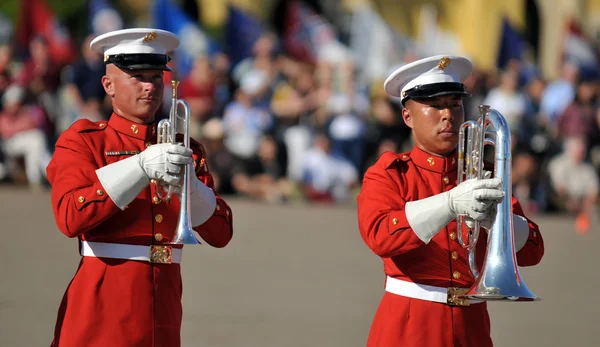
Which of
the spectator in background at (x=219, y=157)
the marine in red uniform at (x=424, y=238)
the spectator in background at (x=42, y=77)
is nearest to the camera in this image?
the marine in red uniform at (x=424, y=238)

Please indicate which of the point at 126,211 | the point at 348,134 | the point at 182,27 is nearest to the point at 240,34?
the point at 182,27

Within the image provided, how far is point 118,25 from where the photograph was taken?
18.6m

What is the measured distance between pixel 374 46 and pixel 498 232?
47.8ft

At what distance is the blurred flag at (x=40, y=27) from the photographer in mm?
18188

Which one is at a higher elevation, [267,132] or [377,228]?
[267,132]

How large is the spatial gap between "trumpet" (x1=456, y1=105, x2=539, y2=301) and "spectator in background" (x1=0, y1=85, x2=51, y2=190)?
12.4 m

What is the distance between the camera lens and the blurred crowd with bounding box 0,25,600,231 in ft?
53.3

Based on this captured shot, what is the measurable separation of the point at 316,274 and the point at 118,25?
8.36m

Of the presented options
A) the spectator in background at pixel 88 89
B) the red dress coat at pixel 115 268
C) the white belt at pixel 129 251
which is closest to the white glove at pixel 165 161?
the red dress coat at pixel 115 268

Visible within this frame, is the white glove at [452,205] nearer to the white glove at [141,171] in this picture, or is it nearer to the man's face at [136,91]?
the white glove at [141,171]

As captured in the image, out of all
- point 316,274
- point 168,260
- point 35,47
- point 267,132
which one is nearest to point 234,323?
point 316,274

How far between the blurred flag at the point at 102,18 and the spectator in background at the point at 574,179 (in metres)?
7.12

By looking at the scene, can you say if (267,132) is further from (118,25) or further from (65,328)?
(65,328)

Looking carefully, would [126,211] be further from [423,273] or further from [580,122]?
[580,122]
